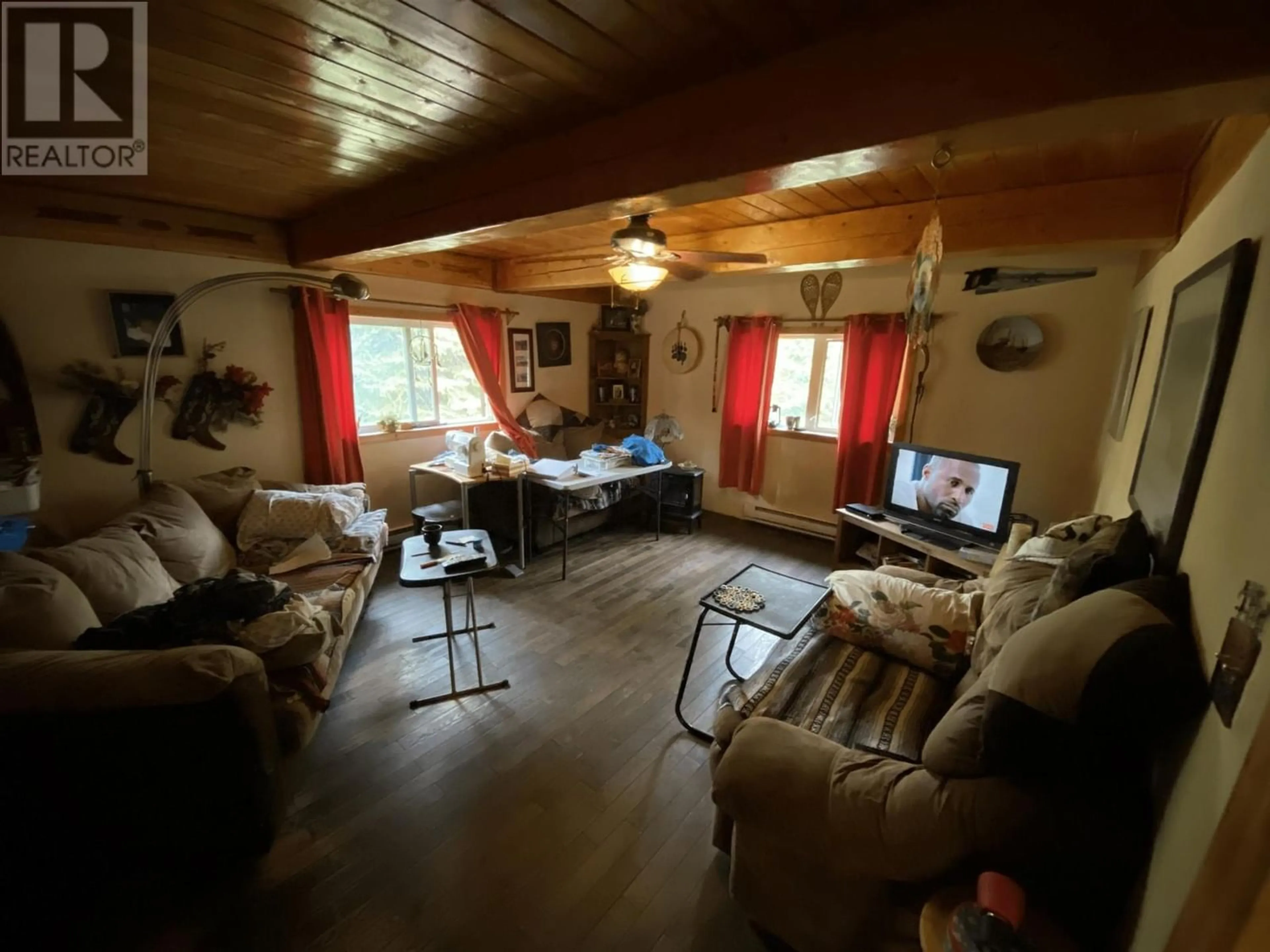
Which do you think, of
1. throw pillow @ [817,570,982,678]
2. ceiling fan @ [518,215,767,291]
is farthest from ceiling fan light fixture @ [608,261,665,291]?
throw pillow @ [817,570,982,678]

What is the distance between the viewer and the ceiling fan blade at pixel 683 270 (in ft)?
8.23

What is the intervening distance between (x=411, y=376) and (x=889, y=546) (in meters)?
3.88

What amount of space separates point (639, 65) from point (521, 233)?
0.89m

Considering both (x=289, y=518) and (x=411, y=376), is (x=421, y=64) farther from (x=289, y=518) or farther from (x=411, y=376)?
(x=411, y=376)

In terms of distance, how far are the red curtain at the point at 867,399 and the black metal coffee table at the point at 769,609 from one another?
1.99 metres

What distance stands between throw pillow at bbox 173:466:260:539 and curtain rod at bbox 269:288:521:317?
4.03ft

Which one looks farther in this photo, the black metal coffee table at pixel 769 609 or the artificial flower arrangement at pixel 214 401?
the artificial flower arrangement at pixel 214 401

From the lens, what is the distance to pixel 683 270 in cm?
272

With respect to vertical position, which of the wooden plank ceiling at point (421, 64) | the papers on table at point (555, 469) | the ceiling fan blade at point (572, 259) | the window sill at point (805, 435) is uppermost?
the ceiling fan blade at point (572, 259)

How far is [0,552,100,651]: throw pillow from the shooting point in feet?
4.75

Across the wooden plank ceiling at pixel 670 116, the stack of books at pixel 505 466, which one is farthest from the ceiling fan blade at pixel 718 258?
the stack of books at pixel 505 466

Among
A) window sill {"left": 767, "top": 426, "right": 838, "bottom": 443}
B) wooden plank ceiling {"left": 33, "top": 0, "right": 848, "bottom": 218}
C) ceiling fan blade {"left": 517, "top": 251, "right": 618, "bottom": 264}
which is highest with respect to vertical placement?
ceiling fan blade {"left": 517, "top": 251, "right": 618, "bottom": 264}

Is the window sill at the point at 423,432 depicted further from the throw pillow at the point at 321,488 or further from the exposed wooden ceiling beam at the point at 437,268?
the exposed wooden ceiling beam at the point at 437,268

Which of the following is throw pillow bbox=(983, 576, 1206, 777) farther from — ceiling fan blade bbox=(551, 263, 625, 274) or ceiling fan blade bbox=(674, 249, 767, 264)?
ceiling fan blade bbox=(551, 263, 625, 274)
